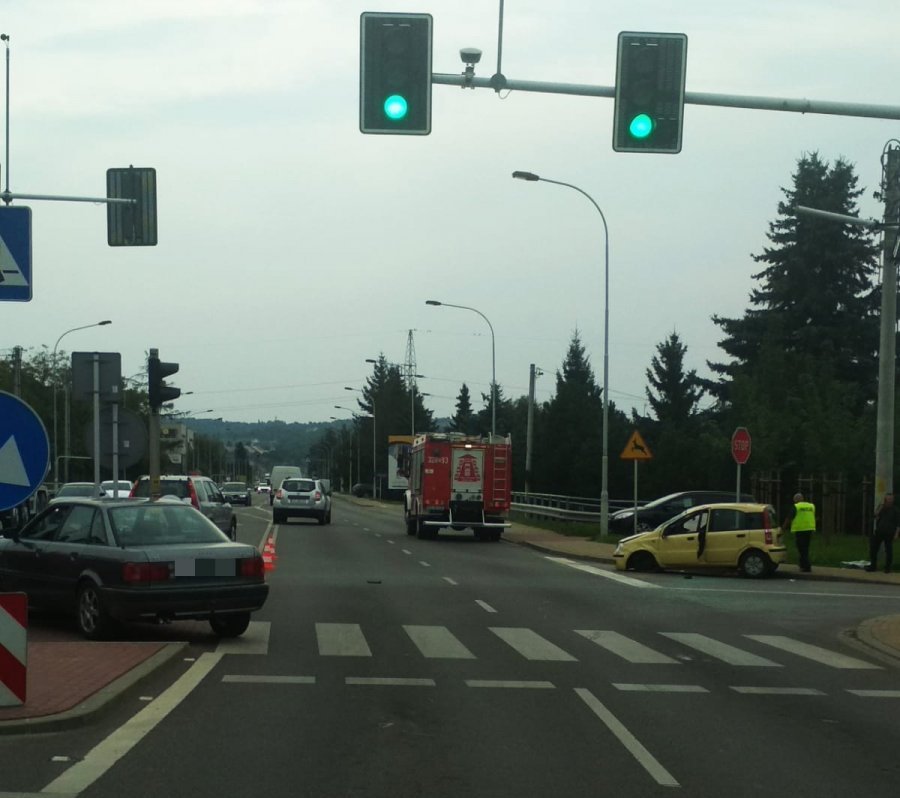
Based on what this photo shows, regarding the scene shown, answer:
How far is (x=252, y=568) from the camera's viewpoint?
14070 millimetres

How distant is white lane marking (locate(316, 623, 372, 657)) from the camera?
13.3m

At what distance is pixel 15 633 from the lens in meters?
8.96

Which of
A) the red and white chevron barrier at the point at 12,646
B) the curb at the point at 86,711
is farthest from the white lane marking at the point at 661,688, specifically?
the red and white chevron barrier at the point at 12,646

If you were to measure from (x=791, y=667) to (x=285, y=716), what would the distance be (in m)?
5.68

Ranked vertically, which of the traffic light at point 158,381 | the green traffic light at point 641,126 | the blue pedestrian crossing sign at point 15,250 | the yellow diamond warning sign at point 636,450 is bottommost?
the yellow diamond warning sign at point 636,450

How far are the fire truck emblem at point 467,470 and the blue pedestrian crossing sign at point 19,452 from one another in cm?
3055

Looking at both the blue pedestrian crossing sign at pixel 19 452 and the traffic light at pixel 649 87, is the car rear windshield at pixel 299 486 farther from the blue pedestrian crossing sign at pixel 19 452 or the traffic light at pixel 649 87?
the blue pedestrian crossing sign at pixel 19 452

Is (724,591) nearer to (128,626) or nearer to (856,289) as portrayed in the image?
(128,626)

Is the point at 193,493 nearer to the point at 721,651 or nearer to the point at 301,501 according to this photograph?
the point at 721,651

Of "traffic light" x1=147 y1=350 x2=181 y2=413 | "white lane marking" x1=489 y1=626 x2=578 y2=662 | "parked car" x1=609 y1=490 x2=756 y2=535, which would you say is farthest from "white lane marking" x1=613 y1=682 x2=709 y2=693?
"parked car" x1=609 y1=490 x2=756 y2=535

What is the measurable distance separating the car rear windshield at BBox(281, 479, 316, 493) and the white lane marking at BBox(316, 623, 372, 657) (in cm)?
3494

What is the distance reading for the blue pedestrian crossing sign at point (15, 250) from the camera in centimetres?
1102

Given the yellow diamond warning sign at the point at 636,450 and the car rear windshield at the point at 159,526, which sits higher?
the yellow diamond warning sign at the point at 636,450

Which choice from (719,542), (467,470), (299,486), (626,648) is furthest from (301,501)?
(626,648)
